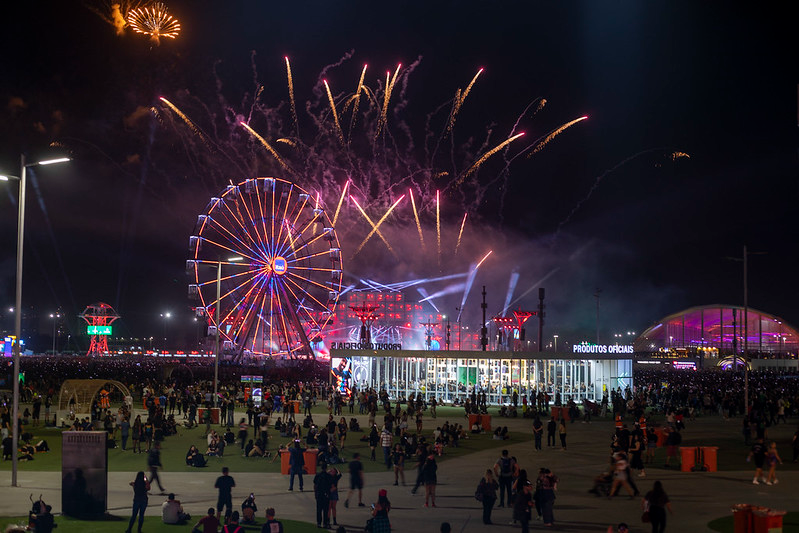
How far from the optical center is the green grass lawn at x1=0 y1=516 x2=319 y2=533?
16.9 metres

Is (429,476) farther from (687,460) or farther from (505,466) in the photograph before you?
(687,460)

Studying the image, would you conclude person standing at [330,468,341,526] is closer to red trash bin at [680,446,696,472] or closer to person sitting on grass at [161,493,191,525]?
person sitting on grass at [161,493,191,525]

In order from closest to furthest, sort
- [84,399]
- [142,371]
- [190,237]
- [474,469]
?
[474,469]
[84,399]
[190,237]
[142,371]

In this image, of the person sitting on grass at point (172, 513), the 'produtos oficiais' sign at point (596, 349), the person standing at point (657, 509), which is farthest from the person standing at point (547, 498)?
the 'produtos oficiais' sign at point (596, 349)

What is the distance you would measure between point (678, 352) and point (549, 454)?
425 feet

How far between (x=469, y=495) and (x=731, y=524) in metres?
6.65

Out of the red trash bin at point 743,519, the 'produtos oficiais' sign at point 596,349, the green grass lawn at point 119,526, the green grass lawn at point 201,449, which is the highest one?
the 'produtos oficiais' sign at point 596,349

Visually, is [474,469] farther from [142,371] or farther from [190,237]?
[142,371]

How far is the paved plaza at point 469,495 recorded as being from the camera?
18266 mm

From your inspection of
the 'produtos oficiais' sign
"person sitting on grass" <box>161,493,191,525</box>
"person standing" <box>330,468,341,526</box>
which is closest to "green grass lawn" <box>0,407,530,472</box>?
"person sitting on grass" <box>161,493,191,525</box>

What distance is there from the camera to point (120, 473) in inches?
989

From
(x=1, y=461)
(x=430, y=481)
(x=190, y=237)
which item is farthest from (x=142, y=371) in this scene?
(x=430, y=481)

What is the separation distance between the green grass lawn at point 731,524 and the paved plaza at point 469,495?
21cm

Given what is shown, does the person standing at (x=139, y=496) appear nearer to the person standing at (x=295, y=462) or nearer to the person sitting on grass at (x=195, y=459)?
the person standing at (x=295, y=462)
